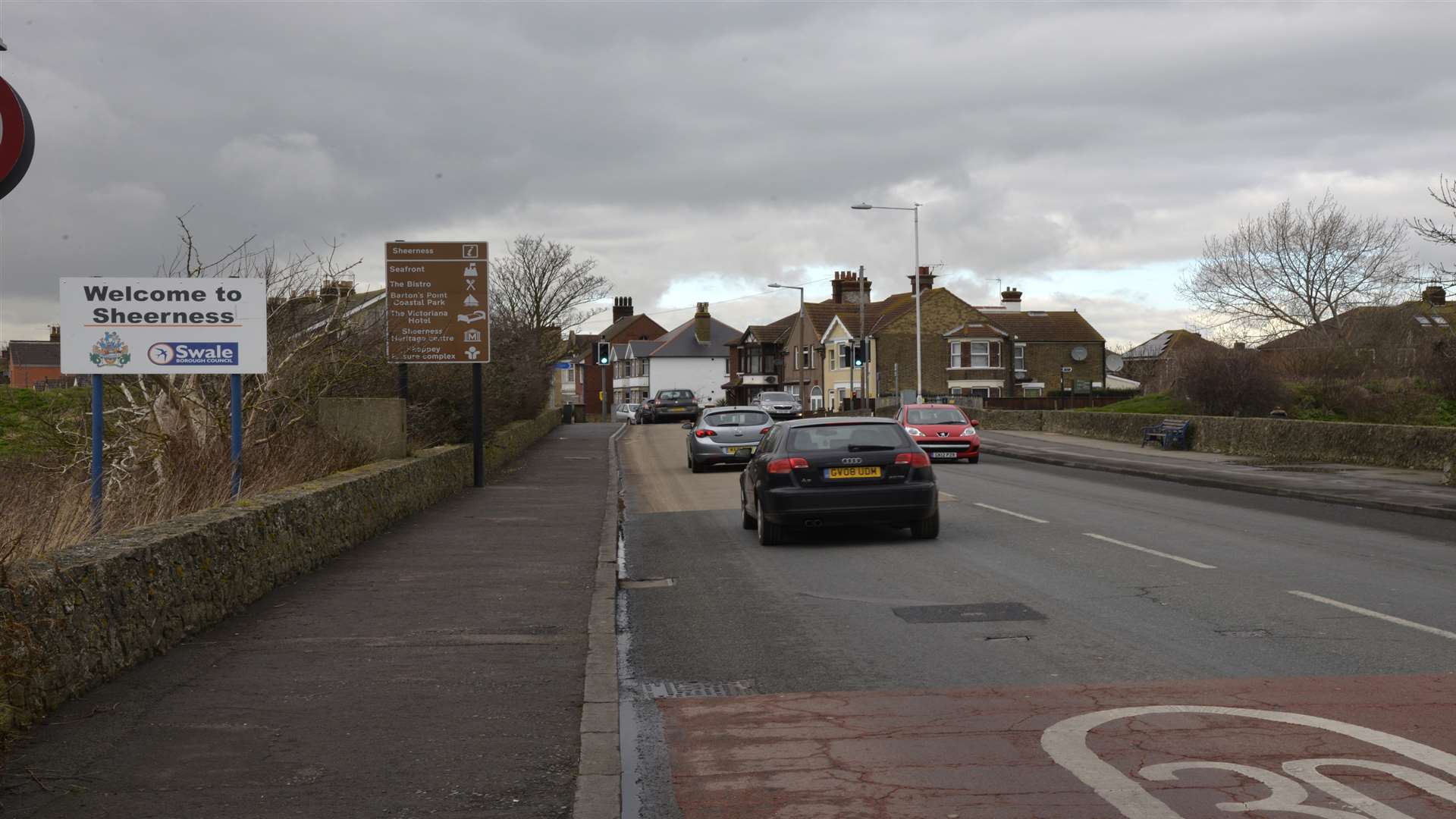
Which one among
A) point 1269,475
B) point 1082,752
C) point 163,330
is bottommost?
point 1269,475

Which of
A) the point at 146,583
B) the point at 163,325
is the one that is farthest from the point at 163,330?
the point at 146,583

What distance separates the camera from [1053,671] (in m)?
7.18

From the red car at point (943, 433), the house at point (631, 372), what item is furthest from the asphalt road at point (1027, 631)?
the house at point (631, 372)

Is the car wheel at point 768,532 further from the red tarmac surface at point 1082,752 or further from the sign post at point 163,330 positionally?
the red tarmac surface at point 1082,752

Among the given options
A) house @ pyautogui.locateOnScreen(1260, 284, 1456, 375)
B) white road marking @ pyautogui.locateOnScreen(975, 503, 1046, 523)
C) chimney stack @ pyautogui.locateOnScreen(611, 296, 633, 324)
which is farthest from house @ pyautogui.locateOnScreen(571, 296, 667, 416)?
white road marking @ pyautogui.locateOnScreen(975, 503, 1046, 523)

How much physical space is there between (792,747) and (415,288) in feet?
57.5

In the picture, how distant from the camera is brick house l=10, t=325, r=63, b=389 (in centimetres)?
6228

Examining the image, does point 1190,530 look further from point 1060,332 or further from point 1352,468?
point 1060,332

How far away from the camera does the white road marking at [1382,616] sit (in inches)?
320

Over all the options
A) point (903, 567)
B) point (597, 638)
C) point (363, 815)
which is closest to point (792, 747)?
point (363, 815)

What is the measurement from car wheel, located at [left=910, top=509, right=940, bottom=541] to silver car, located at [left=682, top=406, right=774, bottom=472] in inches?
513

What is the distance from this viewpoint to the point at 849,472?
13.8 metres

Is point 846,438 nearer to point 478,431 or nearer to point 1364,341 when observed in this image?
point 478,431

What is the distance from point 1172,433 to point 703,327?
3226 inches
